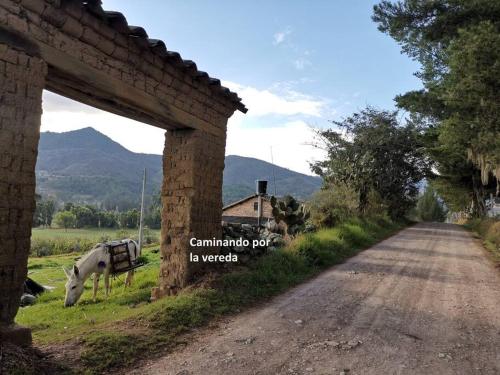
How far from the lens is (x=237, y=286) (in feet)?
23.1

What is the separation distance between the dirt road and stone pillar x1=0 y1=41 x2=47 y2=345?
155cm

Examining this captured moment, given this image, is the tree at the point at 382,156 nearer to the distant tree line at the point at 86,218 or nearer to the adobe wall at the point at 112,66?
the adobe wall at the point at 112,66

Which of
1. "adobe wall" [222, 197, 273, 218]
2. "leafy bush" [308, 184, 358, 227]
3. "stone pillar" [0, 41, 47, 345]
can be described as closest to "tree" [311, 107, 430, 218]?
"leafy bush" [308, 184, 358, 227]

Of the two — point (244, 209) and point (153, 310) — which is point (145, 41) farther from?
point (244, 209)

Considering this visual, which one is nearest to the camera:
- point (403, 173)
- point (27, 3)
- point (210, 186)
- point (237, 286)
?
point (27, 3)

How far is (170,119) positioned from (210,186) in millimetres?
1680

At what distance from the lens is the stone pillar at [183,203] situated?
7059 mm

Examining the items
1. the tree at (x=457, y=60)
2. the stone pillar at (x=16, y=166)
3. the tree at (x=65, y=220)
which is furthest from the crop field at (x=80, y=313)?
the tree at (x=65, y=220)

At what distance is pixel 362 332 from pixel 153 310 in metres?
2.93

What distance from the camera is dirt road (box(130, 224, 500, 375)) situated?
163 inches

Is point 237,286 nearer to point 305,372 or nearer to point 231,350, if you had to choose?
point 231,350

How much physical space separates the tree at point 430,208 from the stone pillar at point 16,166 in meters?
63.5

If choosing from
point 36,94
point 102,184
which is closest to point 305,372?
point 36,94

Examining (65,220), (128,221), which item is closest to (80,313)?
(65,220)
